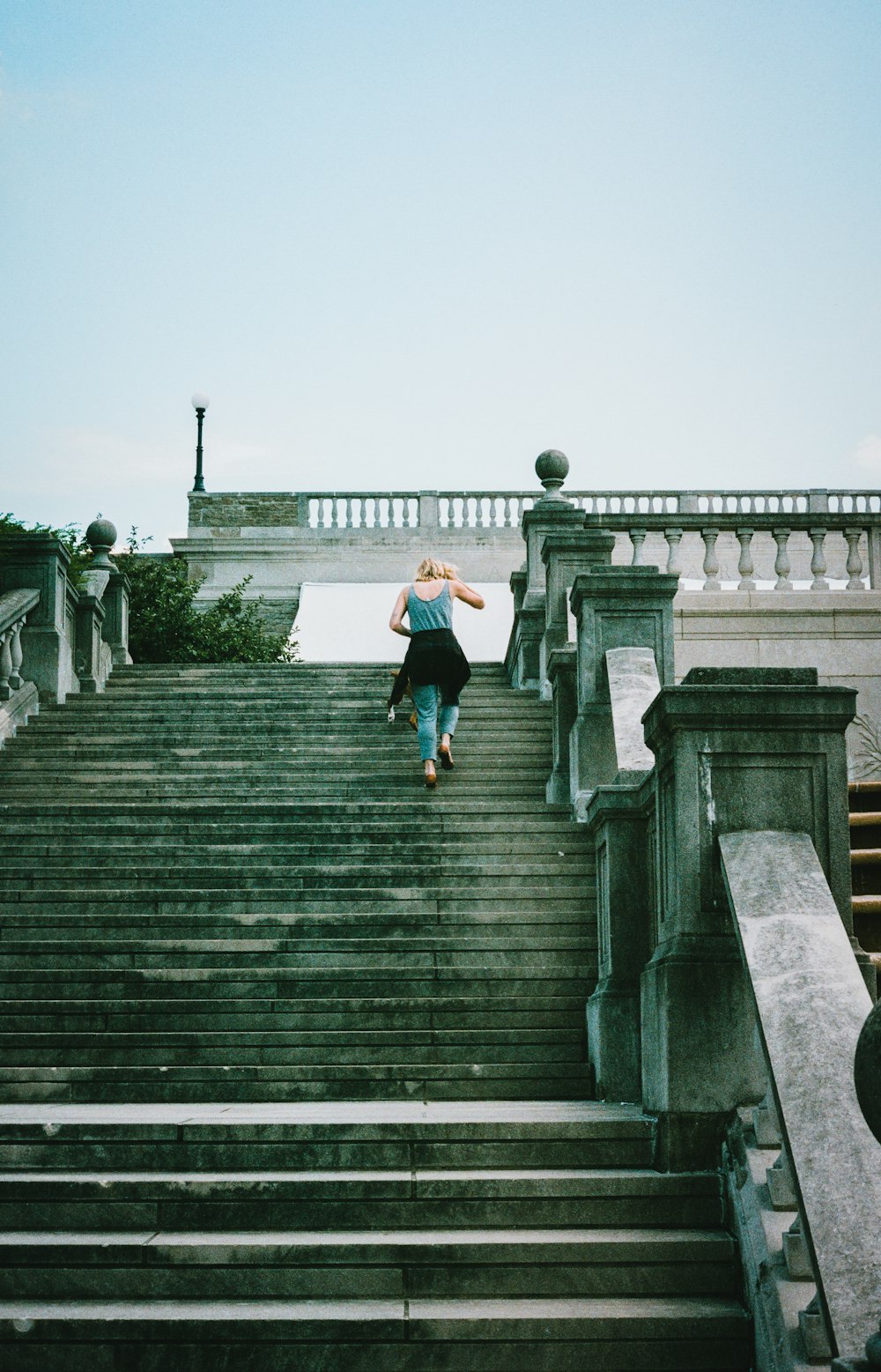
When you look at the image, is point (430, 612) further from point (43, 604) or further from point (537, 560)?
point (43, 604)

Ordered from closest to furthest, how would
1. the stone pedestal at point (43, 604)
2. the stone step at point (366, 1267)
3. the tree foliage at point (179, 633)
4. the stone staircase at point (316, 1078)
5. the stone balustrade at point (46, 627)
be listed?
the stone staircase at point (316, 1078) < the stone step at point (366, 1267) < the stone balustrade at point (46, 627) < the stone pedestal at point (43, 604) < the tree foliage at point (179, 633)

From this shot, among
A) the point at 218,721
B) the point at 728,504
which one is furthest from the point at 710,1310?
the point at 728,504

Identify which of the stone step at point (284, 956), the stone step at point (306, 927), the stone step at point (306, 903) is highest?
the stone step at point (306, 903)

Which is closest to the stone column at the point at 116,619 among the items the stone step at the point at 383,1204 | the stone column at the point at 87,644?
the stone column at the point at 87,644

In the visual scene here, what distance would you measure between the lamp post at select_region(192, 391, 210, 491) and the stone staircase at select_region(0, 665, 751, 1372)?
62.3 feet

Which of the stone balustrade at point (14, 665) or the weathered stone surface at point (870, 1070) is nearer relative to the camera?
the weathered stone surface at point (870, 1070)

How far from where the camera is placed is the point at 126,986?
7.98 m

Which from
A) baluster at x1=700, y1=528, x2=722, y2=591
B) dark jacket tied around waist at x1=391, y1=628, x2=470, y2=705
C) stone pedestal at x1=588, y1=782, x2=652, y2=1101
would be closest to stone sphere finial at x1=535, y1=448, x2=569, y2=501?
baluster at x1=700, y1=528, x2=722, y2=591

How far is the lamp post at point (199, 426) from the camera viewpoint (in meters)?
30.6

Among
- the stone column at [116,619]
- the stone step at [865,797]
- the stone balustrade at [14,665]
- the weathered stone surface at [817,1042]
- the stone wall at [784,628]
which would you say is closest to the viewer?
the weathered stone surface at [817,1042]

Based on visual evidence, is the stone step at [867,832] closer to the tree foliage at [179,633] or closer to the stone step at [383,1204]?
the stone step at [383,1204]

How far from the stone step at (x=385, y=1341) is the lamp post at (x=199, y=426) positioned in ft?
88.4

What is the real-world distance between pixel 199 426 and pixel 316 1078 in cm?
2572

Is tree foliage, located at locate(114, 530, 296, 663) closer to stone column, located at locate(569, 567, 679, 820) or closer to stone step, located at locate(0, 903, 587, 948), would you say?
stone column, located at locate(569, 567, 679, 820)
